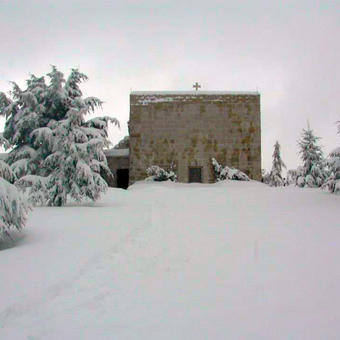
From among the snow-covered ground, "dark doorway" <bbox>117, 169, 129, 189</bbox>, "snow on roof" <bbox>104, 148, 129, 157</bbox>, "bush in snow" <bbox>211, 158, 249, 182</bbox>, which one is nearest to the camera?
the snow-covered ground

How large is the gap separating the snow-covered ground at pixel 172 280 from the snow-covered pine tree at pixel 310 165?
2030 cm

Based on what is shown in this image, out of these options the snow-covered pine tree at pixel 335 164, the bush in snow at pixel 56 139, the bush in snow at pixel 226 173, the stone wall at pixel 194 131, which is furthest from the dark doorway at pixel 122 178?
the snow-covered pine tree at pixel 335 164

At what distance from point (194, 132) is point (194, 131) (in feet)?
0.22

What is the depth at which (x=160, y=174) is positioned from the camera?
2180 cm

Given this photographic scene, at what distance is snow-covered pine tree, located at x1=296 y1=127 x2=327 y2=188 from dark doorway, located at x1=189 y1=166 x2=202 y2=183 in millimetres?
9197

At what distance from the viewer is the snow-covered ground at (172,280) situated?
309 cm

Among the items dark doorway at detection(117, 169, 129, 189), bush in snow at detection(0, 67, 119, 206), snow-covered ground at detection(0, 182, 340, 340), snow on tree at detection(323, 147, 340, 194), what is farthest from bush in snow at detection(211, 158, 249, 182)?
snow-covered ground at detection(0, 182, 340, 340)

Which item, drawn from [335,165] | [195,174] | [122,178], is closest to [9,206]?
[335,165]

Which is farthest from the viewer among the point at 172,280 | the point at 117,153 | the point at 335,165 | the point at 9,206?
the point at 117,153

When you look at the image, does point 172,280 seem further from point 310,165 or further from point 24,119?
point 310,165

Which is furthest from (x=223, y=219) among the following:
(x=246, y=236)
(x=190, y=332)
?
(x=190, y=332)

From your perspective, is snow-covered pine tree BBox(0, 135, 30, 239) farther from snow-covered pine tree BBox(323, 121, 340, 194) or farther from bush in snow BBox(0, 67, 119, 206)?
snow-covered pine tree BBox(323, 121, 340, 194)

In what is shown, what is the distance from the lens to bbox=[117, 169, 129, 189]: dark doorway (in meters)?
24.2

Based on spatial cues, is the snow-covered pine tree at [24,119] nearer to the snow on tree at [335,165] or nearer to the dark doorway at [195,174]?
the snow on tree at [335,165]
